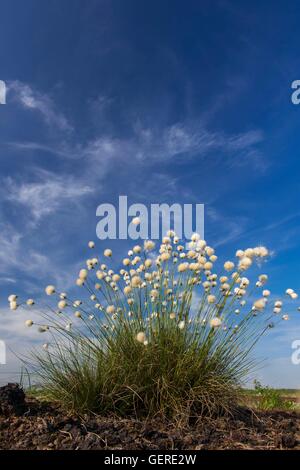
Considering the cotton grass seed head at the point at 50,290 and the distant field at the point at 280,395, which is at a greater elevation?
the cotton grass seed head at the point at 50,290

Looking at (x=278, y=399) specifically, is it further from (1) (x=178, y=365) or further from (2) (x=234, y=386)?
(1) (x=178, y=365)

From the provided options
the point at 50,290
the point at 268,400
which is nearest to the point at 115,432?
the point at 50,290

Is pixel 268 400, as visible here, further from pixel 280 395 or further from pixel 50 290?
pixel 50 290

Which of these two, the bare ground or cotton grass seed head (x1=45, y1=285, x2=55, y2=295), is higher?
cotton grass seed head (x1=45, y1=285, x2=55, y2=295)

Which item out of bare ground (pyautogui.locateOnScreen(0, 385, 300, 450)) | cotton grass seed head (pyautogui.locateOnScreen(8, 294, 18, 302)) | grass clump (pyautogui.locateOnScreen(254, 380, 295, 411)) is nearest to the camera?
bare ground (pyautogui.locateOnScreen(0, 385, 300, 450))

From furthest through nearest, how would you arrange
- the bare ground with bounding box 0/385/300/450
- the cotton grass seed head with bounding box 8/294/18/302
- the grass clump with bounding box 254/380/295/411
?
the grass clump with bounding box 254/380/295/411 → the cotton grass seed head with bounding box 8/294/18/302 → the bare ground with bounding box 0/385/300/450

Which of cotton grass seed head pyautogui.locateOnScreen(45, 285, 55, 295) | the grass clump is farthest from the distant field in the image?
cotton grass seed head pyautogui.locateOnScreen(45, 285, 55, 295)

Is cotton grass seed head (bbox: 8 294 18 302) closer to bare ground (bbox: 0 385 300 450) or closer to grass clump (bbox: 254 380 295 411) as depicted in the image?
bare ground (bbox: 0 385 300 450)

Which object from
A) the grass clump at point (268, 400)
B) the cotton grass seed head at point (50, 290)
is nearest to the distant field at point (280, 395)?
the grass clump at point (268, 400)

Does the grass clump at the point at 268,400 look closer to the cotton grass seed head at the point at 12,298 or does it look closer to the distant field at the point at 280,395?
the distant field at the point at 280,395

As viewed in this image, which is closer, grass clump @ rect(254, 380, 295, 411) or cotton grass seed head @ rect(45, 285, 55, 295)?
cotton grass seed head @ rect(45, 285, 55, 295)

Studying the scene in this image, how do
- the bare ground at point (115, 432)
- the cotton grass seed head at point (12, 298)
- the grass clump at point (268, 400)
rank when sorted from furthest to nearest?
the grass clump at point (268, 400)
the cotton grass seed head at point (12, 298)
the bare ground at point (115, 432)

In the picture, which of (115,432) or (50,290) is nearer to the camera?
(115,432)
